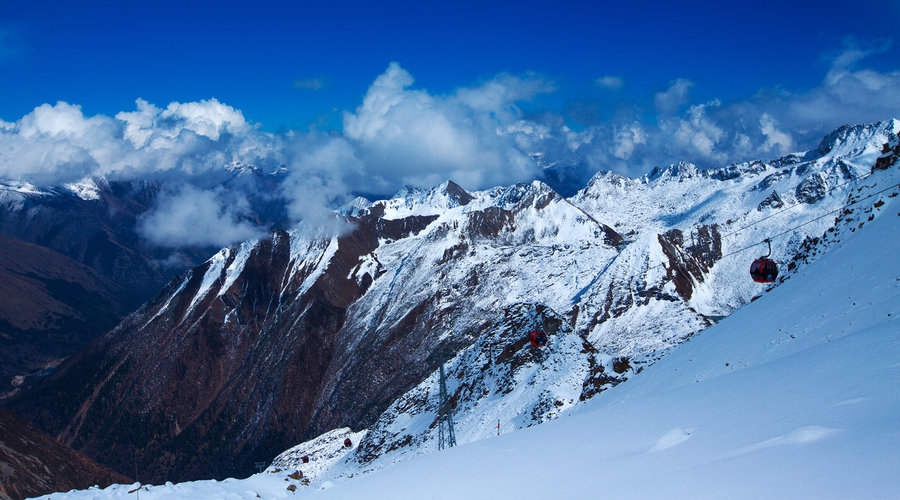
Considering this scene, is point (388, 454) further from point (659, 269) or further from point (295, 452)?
point (659, 269)

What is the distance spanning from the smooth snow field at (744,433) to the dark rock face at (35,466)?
1755cm

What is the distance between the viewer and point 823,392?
15.3 metres

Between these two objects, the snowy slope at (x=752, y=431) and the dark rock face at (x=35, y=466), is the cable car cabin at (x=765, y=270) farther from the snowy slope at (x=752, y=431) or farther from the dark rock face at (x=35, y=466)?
the dark rock face at (x=35, y=466)

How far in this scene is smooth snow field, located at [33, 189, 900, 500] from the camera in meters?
11.1

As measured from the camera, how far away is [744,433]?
47.3 feet

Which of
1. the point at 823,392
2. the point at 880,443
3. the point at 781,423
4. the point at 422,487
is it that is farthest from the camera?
the point at 422,487

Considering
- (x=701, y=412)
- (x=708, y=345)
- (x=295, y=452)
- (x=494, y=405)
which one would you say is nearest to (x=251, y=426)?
(x=295, y=452)

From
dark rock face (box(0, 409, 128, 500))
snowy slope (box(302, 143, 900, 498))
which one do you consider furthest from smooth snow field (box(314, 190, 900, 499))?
dark rock face (box(0, 409, 128, 500))

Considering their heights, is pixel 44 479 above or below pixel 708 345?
below

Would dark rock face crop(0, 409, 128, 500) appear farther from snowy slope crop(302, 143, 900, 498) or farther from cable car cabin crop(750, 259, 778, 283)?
cable car cabin crop(750, 259, 778, 283)

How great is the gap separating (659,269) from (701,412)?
434 feet

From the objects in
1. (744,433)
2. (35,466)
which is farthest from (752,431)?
(35,466)

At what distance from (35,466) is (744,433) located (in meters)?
51.1

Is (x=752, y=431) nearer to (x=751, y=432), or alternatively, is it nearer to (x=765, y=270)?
(x=751, y=432)
